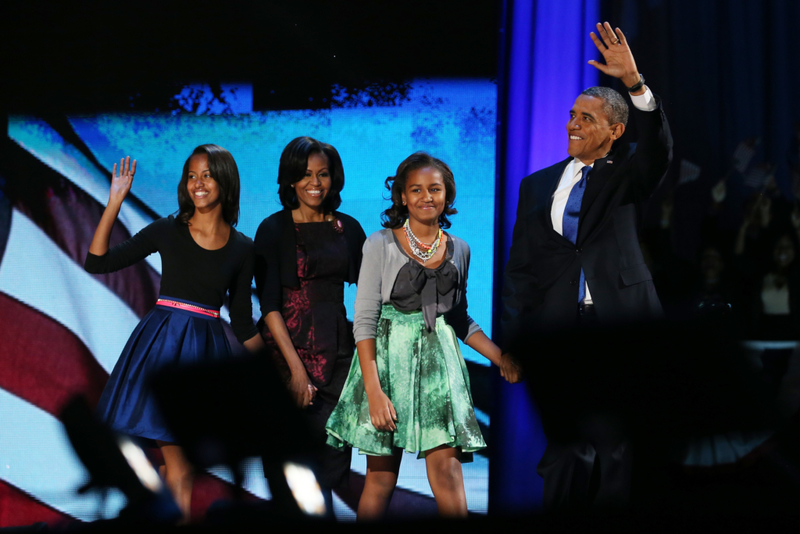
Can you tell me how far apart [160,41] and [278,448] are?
1.75 meters

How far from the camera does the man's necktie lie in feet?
7.36

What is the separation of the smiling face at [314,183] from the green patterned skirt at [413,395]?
505mm

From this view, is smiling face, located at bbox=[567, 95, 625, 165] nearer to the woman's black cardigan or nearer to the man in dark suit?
the man in dark suit

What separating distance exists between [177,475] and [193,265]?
2.30 feet

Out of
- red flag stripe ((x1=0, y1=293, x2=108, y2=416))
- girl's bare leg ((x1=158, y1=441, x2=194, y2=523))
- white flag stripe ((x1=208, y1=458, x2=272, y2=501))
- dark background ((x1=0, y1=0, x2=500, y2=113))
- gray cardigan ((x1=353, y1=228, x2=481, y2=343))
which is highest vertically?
dark background ((x1=0, y1=0, x2=500, y2=113))

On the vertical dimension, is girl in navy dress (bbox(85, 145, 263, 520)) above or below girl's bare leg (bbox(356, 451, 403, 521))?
above

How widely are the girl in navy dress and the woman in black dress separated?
94mm

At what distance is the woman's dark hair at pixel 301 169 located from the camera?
2455 mm

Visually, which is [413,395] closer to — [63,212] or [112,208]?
[112,208]

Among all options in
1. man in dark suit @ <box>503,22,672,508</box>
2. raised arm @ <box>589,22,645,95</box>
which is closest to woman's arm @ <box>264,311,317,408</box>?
man in dark suit @ <box>503,22,672,508</box>

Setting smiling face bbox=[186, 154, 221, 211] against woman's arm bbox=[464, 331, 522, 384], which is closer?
woman's arm bbox=[464, 331, 522, 384]

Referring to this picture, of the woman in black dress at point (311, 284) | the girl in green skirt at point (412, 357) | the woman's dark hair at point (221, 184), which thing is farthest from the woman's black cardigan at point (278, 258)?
the girl in green skirt at point (412, 357)

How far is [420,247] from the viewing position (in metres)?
2.24

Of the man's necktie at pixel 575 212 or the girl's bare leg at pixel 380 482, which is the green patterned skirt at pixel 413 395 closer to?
the girl's bare leg at pixel 380 482
